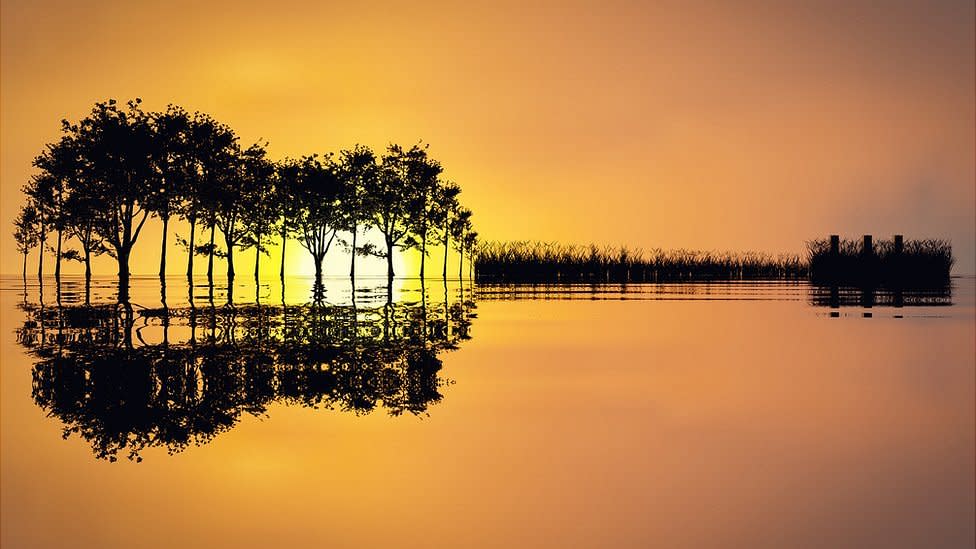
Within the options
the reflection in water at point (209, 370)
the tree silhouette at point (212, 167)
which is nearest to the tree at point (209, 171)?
the tree silhouette at point (212, 167)

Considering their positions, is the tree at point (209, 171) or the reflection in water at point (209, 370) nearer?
the reflection in water at point (209, 370)

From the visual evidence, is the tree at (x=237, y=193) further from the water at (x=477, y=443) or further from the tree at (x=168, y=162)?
the water at (x=477, y=443)

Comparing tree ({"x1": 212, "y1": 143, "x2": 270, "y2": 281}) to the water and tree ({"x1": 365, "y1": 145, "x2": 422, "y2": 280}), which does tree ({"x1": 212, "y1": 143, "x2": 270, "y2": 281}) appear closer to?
tree ({"x1": 365, "y1": 145, "x2": 422, "y2": 280})

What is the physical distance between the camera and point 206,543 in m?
7.70

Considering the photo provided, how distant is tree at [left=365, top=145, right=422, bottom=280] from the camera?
91.6 metres

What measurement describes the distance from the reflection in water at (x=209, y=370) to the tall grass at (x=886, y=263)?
49.2 metres

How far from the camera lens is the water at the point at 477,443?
8.20 m

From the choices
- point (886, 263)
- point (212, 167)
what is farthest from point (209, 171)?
point (886, 263)

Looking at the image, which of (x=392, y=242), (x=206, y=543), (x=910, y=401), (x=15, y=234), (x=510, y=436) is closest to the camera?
(x=206, y=543)

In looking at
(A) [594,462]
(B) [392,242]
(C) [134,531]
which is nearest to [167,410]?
(C) [134,531]

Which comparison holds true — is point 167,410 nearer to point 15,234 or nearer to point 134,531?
point 134,531

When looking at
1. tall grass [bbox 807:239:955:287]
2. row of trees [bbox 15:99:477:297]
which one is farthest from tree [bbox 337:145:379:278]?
tall grass [bbox 807:239:955:287]

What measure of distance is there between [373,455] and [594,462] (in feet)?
8.86

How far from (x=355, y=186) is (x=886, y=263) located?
5289cm
